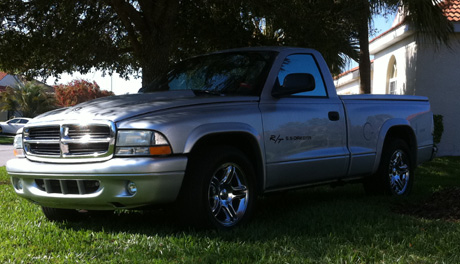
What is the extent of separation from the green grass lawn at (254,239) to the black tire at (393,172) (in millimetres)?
835

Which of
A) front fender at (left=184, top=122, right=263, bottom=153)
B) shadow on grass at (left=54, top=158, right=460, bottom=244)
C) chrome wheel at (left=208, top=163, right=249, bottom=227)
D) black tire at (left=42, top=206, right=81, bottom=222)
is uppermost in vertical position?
front fender at (left=184, top=122, right=263, bottom=153)

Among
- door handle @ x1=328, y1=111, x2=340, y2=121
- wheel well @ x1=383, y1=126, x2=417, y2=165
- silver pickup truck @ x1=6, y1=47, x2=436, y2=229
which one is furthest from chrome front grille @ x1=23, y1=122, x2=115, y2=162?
wheel well @ x1=383, y1=126, x2=417, y2=165

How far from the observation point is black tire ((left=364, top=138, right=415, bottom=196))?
724cm

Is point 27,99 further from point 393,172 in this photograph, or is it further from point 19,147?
point 19,147

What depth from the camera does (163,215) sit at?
20.1 feet

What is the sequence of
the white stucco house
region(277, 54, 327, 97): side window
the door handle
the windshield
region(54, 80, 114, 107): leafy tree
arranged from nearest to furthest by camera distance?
the windshield
region(277, 54, 327, 97): side window
the door handle
the white stucco house
region(54, 80, 114, 107): leafy tree

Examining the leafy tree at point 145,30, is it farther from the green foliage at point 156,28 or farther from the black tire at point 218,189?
the black tire at point 218,189

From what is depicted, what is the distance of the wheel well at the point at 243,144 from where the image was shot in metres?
5.06

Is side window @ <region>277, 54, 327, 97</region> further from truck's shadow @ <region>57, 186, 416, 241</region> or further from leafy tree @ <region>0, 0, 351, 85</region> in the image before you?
leafy tree @ <region>0, 0, 351, 85</region>

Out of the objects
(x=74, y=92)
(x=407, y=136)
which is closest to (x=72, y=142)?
(x=407, y=136)

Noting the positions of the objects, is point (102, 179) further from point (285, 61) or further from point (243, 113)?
point (285, 61)

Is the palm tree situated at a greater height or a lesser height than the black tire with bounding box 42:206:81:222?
greater

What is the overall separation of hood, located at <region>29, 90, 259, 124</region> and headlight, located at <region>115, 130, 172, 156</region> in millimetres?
180

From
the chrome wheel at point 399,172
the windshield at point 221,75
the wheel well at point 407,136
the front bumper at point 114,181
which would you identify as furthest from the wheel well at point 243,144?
the wheel well at point 407,136
